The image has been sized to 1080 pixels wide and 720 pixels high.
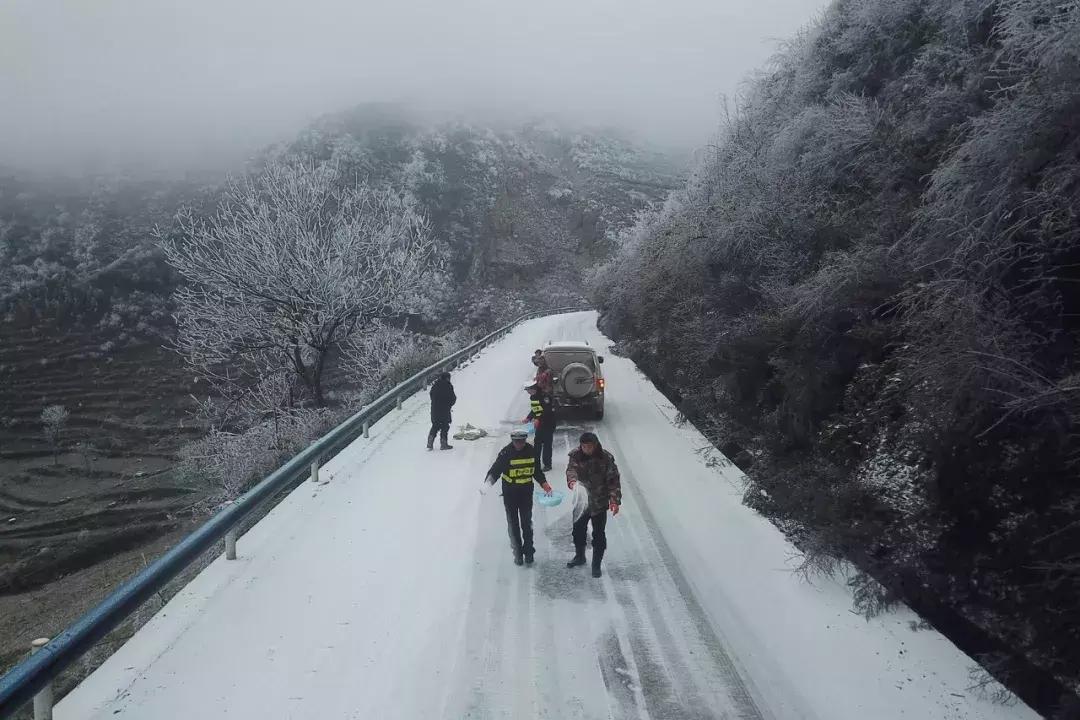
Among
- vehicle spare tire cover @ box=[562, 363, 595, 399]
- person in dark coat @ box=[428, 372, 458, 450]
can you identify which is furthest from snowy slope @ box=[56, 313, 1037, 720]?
vehicle spare tire cover @ box=[562, 363, 595, 399]

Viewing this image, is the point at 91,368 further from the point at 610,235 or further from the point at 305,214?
the point at 610,235

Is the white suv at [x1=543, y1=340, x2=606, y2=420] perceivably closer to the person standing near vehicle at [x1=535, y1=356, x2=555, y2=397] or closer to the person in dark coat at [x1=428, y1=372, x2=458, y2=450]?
the person standing near vehicle at [x1=535, y1=356, x2=555, y2=397]

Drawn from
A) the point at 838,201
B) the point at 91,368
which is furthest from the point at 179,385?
the point at 838,201

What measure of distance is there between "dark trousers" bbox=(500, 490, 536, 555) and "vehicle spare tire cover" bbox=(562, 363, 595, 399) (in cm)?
661

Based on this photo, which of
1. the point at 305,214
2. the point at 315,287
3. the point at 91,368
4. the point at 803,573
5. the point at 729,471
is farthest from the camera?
the point at 91,368

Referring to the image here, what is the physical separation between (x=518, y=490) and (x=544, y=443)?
128 inches

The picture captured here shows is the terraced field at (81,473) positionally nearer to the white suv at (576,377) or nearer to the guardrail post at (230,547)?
the guardrail post at (230,547)

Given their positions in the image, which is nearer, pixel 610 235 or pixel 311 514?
pixel 311 514

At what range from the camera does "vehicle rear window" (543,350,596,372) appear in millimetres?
14016

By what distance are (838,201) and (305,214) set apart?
17.9m

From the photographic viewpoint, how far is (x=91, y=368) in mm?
50594

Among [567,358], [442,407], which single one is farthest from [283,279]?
[567,358]

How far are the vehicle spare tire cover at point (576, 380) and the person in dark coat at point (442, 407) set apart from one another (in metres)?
2.92

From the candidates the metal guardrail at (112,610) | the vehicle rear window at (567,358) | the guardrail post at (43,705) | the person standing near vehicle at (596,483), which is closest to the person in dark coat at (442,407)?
the vehicle rear window at (567,358)
